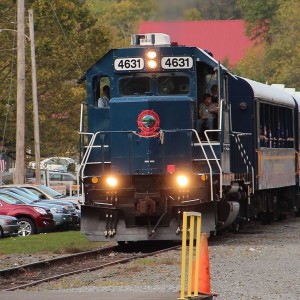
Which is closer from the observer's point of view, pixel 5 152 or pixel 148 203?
pixel 148 203

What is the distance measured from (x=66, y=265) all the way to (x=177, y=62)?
4998 millimetres

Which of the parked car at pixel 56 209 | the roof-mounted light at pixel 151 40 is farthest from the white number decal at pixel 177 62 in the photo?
the parked car at pixel 56 209

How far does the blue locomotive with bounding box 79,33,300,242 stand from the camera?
2289 centimetres

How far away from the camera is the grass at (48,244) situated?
79.7 feet

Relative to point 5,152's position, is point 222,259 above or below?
below

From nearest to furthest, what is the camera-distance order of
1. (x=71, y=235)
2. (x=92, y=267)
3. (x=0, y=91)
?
(x=92, y=267) → (x=71, y=235) → (x=0, y=91)

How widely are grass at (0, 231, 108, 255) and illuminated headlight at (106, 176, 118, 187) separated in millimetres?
1887

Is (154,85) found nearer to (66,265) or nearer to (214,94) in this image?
(214,94)

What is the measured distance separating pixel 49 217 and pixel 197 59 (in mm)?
10507

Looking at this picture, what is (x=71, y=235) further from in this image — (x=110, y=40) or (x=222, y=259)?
(x=110, y=40)

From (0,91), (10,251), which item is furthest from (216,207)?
(0,91)

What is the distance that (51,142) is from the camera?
50812mm

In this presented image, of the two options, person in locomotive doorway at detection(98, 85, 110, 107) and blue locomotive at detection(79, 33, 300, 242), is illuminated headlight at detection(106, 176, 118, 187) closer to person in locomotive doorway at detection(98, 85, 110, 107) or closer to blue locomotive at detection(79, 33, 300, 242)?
blue locomotive at detection(79, 33, 300, 242)

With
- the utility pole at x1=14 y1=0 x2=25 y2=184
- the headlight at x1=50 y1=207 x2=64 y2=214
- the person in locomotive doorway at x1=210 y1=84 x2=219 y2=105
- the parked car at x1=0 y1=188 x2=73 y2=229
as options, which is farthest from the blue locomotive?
the utility pole at x1=14 y1=0 x2=25 y2=184
